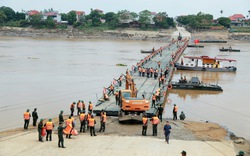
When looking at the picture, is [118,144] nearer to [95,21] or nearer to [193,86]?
[193,86]

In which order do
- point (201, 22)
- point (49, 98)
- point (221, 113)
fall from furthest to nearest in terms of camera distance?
point (201, 22), point (49, 98), point (221, 113)

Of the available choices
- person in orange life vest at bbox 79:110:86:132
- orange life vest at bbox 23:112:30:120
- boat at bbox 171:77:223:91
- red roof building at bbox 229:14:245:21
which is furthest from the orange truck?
red roof building at bbox 229:14:245:21

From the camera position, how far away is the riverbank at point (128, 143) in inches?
571

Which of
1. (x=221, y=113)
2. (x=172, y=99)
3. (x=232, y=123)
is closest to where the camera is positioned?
(x=232, y=123)

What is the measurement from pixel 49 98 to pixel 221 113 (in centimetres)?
1194

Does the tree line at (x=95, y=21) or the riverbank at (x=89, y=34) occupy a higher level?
the tree line at (x=95, y=21)

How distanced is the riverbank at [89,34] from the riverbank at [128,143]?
311ft

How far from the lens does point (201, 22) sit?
5162 inches

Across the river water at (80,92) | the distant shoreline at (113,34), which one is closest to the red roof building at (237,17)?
the distant shoreline at (113,34)

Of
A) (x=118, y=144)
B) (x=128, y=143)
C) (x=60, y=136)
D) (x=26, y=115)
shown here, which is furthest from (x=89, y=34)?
(x=60, y=136)

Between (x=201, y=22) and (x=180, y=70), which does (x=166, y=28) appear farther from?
(x=180, y=70)

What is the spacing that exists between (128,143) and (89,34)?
351ft

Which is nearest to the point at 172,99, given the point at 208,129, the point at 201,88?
the point at 201,88

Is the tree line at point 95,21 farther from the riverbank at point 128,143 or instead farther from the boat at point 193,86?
the riverbank at point 128,143
